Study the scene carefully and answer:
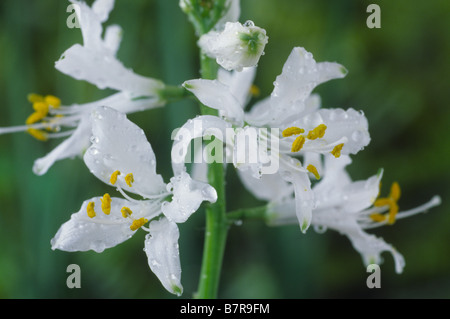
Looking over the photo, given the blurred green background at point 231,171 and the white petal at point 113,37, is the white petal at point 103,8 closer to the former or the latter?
the white petal at point 113,37

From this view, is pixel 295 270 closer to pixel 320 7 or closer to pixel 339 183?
pixel 339 183

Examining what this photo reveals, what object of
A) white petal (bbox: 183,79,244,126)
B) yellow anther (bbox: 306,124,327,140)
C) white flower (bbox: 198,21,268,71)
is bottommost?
yellow anther (bbox: 306,124,327,140)

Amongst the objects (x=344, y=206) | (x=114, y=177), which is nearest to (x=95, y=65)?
(x=114, y=177)

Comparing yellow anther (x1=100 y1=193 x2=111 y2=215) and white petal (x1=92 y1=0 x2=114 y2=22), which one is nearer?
yellow anther (x1=100 y1=193 x2=111 y2=215)

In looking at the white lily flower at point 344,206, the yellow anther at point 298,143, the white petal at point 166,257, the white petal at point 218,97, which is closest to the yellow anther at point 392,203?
the white lily flower at point 344,206

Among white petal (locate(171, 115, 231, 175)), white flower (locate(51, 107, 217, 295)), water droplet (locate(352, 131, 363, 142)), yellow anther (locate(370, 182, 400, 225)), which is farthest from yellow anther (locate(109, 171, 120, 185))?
yellow anther (locate(370, 182, 400, 225))

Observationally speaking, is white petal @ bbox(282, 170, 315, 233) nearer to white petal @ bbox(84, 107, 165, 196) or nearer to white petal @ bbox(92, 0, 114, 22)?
white petal @ bbox(84, 107, 165, 196)
